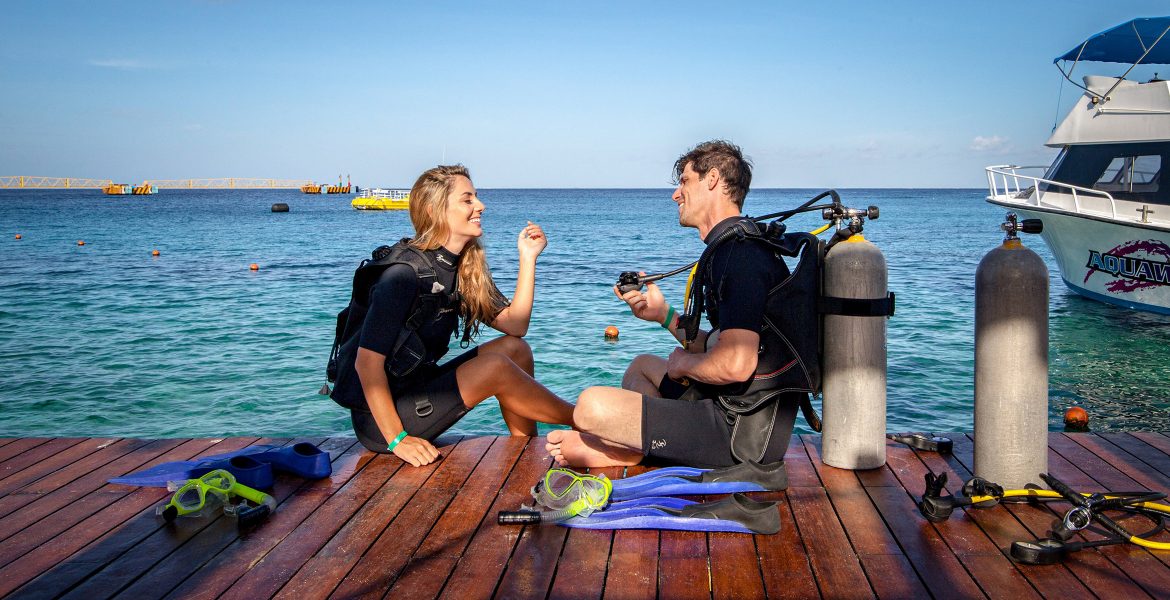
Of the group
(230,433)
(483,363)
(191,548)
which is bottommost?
(230,433)

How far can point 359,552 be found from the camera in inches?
120

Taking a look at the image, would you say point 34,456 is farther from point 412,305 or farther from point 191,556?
point 412,305

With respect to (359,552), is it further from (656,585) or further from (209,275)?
(209,275)

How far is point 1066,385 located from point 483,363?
27.9 feet

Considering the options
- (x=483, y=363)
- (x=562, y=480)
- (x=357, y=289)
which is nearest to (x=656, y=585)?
(x=562, y=480)

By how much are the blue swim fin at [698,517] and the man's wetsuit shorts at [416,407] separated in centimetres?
104

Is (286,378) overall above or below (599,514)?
below

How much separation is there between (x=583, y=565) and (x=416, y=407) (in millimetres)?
1455

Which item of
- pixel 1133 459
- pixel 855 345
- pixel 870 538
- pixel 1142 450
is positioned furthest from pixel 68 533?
pixel 1142 450

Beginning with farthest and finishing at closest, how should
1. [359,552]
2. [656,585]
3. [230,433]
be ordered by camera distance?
[230,433] < [359,552] < [656,585]

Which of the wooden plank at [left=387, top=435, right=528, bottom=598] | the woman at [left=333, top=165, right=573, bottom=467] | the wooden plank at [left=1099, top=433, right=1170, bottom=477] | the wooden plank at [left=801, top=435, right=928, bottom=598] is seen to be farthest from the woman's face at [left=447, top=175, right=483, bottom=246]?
the wooden plank at [left=1099, top=433, right=1170, bottom=477]

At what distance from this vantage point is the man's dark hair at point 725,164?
11.8 ft

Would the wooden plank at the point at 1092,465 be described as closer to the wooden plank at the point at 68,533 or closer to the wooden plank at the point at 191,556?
the wooden plank at the point at 191,556

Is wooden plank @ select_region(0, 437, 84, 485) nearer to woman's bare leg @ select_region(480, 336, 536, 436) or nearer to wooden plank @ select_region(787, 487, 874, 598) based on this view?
woman's bare leg @ select_region(480, 336, 536, 436)
